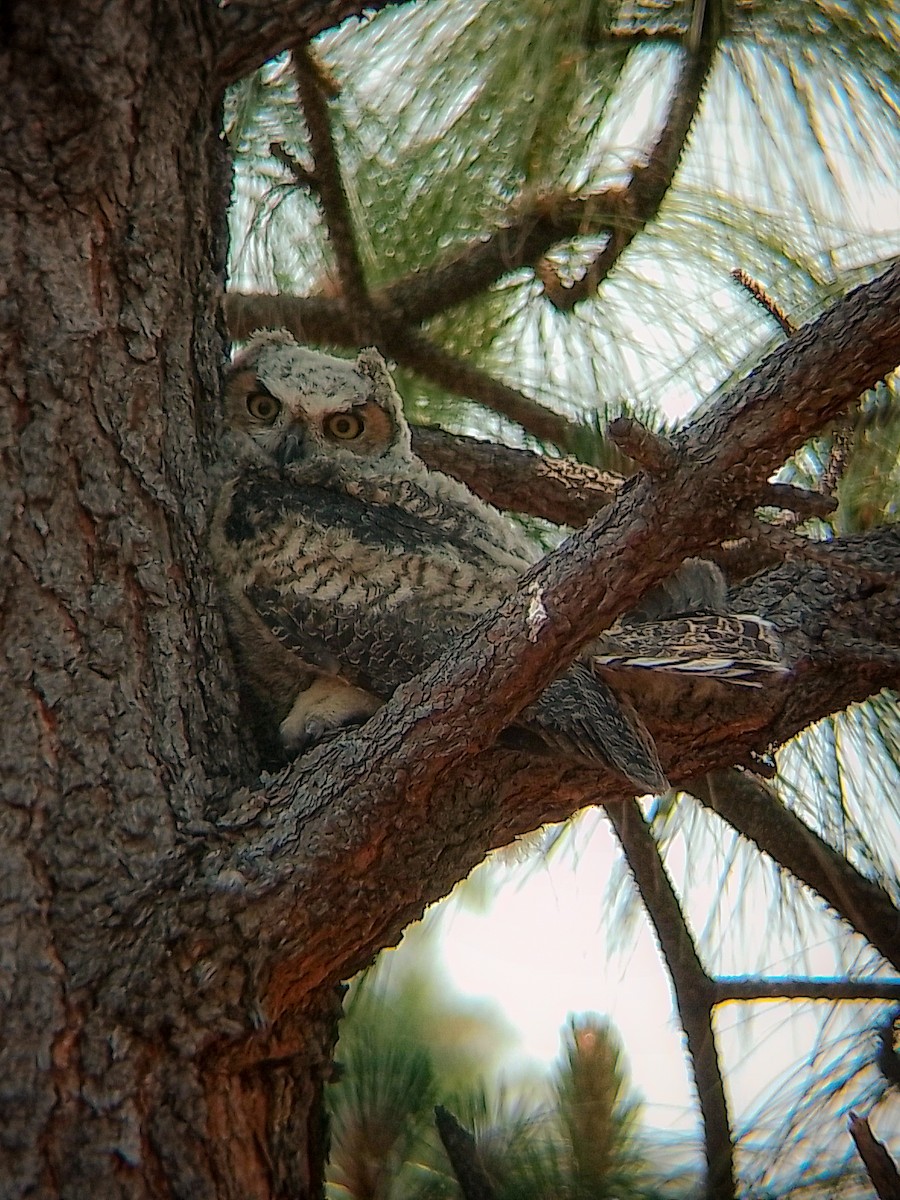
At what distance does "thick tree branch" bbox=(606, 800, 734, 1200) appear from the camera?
1.77 m

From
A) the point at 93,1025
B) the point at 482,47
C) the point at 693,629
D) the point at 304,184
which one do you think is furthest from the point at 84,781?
the point at 482,47

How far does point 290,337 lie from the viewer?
2.17m

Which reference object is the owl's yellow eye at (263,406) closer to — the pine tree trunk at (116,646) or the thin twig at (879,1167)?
the pine tree trunk at (116,646)

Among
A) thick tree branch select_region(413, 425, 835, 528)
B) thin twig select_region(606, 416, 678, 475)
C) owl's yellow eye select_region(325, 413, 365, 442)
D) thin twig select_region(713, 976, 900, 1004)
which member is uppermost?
owl's yellow eye select_region(325, 413, 365, 442)

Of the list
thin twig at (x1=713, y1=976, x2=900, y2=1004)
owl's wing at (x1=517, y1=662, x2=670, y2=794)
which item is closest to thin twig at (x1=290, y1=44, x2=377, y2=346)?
owl's wing at (x1=517, y1=662, x2=670, y2=794)

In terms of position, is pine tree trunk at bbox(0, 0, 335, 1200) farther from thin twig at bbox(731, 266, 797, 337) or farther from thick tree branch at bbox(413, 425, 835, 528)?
thin twig at bbox(731, 266, 797, 337)

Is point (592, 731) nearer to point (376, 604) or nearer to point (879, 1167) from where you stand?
point (376, 604)

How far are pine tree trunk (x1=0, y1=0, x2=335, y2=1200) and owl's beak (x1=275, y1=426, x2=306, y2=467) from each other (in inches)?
9.8

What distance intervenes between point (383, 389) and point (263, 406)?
0.21 m

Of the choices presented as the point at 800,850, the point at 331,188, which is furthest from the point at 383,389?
the point at 800,850

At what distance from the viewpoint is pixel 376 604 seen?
1.66m

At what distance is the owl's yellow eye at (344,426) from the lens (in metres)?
2.11

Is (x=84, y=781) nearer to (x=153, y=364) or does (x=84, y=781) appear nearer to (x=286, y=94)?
(x=153, y=364)

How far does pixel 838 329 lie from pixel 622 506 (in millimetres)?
270
